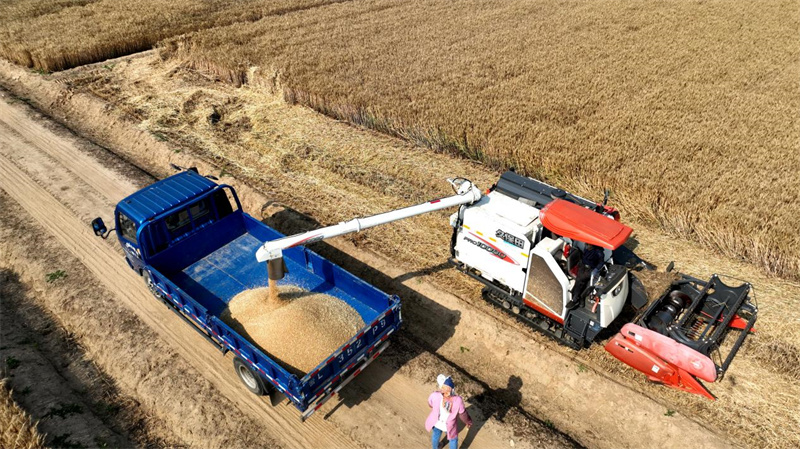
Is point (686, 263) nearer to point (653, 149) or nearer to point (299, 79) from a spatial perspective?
point (653, 149)

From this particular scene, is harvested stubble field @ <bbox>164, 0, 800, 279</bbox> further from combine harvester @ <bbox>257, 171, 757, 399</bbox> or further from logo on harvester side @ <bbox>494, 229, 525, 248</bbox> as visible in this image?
logo on harvester side @ <bbox>494, 229, 525, 248</bbox>

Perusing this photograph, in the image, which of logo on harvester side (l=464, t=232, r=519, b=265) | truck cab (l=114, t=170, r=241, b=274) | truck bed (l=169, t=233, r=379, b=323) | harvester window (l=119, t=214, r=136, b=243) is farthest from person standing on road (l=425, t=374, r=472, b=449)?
harvester window (l=119, t=214, r=136, b=243)

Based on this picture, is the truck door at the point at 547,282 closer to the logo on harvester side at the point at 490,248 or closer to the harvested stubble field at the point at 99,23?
the logo on harvester side at the point at 490,248

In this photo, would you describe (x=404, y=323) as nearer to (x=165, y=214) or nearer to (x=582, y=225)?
(x=582, y=225)

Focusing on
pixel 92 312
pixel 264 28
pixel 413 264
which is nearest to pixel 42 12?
pixel 264 28

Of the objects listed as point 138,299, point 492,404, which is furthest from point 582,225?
point 138,299

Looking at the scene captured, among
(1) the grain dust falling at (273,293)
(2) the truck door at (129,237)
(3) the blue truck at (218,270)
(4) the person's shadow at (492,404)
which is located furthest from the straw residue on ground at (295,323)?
(4) the person's shadow at (492,404)
